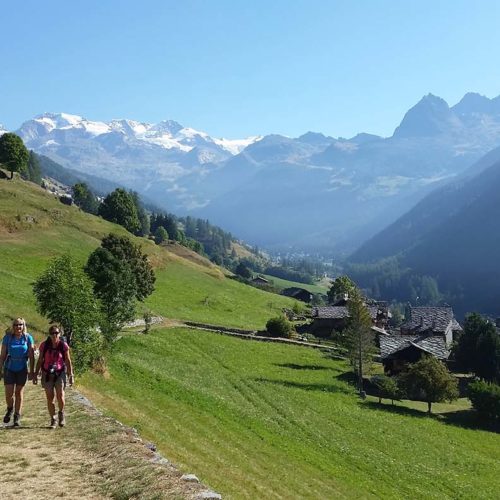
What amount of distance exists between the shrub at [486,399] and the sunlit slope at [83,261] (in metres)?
36.5

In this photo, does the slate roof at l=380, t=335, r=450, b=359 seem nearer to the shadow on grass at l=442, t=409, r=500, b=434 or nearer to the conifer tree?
the conifer tree

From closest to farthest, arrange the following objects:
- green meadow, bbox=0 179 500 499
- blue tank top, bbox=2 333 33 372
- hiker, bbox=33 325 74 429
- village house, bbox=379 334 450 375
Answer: blue tank top, bbox=2 333 33 372 < hiker, bbox=33 325 74 429 < green meadow, bbox=0 179 500 499 < village house, bbox=379 334 450 375

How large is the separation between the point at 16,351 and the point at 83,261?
6786cm

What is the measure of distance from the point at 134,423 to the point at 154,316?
4637cm

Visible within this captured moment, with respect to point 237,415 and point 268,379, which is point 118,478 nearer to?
point 237,415

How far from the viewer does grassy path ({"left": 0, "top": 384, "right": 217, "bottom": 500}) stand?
13.7 meters

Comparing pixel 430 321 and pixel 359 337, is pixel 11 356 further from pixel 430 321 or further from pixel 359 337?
pixel 430 321

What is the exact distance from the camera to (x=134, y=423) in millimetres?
25625

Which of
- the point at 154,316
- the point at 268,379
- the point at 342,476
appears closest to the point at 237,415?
the point at 342,476

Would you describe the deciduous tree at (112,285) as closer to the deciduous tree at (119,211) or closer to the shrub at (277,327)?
the shrub at (277,327)

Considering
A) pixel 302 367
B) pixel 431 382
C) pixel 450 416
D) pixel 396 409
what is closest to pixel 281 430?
pixel 396 409

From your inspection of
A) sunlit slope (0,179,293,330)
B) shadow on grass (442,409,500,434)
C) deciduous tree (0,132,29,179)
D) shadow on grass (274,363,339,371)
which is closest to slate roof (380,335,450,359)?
shadow on grass (274,363,339,371)

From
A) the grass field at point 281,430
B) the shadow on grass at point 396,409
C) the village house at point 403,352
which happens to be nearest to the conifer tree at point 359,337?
the grass field at point 281,430

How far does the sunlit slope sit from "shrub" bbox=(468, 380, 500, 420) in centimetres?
3654
